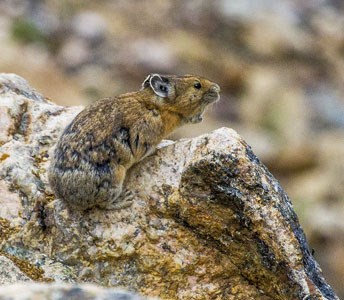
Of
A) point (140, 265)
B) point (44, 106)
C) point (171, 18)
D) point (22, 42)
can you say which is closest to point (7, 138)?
point (44, 106)

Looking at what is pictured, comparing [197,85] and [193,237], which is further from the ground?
[197,85]

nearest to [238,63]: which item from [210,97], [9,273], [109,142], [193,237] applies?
[210,97]

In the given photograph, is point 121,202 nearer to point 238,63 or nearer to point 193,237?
point 193,237

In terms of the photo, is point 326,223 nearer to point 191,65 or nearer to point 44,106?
point 191,65

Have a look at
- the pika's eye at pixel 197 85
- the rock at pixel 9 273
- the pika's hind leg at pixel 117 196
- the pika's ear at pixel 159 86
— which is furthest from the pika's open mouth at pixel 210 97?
the rock at pixel 9 273

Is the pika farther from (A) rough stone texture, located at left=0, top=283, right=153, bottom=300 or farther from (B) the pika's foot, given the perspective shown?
(A) rough stone texture, located at left=0, top=283, right=153, bottom=300
